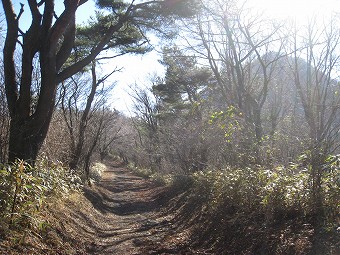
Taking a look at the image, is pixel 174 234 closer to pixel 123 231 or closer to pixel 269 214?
pixel 123 231

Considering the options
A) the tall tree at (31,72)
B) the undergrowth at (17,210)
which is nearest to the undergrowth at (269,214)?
the undergrowth at (17,210)

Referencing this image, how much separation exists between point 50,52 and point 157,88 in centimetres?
1620

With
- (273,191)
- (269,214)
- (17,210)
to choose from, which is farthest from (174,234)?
(17,210)

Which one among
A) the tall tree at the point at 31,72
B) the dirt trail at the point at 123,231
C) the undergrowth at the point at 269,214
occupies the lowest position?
the dirt trail at the point at 123,231

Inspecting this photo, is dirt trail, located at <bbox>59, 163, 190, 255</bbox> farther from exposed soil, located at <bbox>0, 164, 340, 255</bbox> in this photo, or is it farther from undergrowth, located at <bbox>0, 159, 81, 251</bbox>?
undergrowth, located at <bbox>0, 159, 81, 251</bbox>

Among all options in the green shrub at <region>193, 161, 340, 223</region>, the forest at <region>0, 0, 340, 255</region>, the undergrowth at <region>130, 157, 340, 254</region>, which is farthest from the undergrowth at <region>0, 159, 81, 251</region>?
the green shrub at <region>193, 161, 340, 223</region>

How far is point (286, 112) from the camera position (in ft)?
74.5

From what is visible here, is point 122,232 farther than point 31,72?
Yes

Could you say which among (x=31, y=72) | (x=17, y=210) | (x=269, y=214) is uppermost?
(x=31, y=72)

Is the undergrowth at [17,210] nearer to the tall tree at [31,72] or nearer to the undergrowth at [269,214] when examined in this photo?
the tall tree at [31,72]

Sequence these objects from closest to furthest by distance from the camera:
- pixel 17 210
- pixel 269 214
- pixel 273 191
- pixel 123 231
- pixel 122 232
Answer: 1. pixel 17 210
2. pixel 269 214
3. pixel 273 191
4. pixel 122 232
5. pixel 123 231

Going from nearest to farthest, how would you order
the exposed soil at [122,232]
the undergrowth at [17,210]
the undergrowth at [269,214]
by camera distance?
the undergrowth at [269,214], the undergrowth at [17,210], the exposed soil at [122,232]

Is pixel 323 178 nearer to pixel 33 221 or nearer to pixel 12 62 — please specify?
pixel 33 221

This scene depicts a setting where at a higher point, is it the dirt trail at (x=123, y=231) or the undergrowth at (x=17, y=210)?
the undergrowth at (x=17, y=210)
